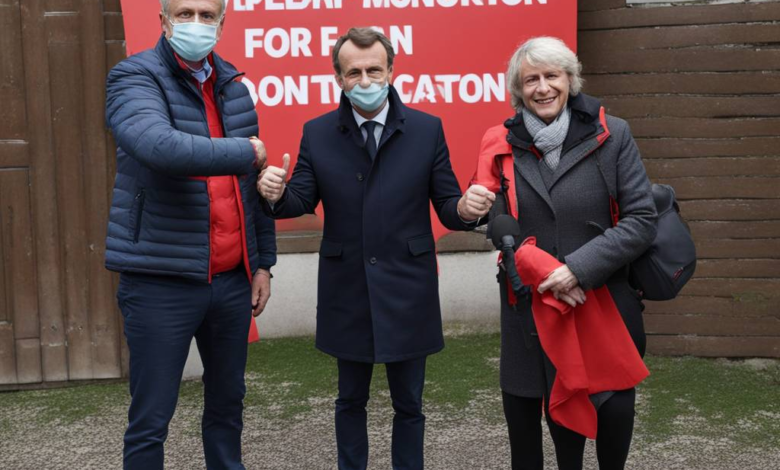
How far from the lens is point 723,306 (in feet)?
18.6

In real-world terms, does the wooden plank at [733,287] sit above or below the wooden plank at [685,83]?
below

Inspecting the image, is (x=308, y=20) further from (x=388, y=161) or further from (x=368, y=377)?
(x=368, y=377)

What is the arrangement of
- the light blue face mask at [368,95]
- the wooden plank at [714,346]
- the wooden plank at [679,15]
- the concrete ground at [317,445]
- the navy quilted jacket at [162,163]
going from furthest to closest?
the wooden plank at [714,346]
the wooden plank at [679,15]
the concrete ground at [317,445]
the light blue face mask at [368,95]
the navy quilted jacket at [162,163]

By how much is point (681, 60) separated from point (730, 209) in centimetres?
95

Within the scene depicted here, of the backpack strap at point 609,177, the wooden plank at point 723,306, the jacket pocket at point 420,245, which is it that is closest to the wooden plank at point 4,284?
the jacket pocket at point 420,245

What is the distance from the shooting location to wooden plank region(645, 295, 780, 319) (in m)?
5.64

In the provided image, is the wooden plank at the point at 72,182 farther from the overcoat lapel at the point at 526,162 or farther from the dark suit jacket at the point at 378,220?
the overcoat lapel at the point at 526,162

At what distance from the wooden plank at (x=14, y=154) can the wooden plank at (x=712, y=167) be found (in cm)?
367

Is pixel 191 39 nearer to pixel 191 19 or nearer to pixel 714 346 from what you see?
pixel 191 19

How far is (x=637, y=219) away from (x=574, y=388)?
A: 1.93 feet

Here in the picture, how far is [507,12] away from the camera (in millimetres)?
5312

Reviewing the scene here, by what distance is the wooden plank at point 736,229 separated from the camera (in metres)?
5.59

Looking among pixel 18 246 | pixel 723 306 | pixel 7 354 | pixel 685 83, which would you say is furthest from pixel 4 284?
pixel 723 306

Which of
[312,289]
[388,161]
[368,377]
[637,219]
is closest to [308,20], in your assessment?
[312,289]
